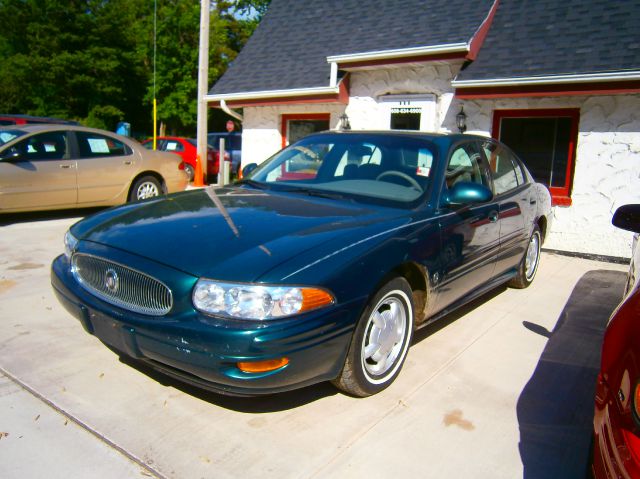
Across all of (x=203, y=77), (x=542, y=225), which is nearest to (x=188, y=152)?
(x=203, y=77)

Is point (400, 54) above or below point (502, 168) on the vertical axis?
above

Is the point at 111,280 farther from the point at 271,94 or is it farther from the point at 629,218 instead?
the point at 271,94

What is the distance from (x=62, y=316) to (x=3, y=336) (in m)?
0.48

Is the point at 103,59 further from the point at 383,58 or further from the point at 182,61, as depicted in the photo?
the point at 383,58

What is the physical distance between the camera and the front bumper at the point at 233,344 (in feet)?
8.11

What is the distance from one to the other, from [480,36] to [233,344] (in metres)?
7.70

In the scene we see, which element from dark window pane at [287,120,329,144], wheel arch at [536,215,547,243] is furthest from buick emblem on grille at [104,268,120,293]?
dark window pane at [287,120,329,144]

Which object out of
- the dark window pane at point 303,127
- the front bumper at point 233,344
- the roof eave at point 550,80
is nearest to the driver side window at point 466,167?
the front bumper at point 233,344

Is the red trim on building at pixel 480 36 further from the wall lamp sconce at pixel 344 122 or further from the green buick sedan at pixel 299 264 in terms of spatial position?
the green buick sedan at pixel 299 264

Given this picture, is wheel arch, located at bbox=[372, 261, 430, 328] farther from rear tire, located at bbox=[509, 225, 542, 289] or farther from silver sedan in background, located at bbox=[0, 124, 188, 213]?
silver sedan in background, located at bbox=[0, 124, 188, 213]

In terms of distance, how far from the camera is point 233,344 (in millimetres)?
2457

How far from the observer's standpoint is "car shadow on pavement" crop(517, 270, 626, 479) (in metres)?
2.73

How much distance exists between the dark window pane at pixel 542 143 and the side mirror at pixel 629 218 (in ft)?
16.8

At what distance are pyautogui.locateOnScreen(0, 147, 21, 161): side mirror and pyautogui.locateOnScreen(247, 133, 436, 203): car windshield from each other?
4.62 m
